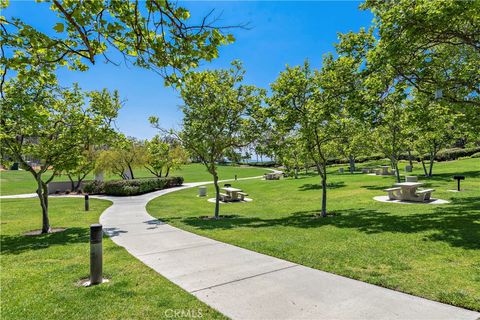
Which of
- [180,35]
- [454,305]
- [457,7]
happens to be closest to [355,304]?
[454,305]

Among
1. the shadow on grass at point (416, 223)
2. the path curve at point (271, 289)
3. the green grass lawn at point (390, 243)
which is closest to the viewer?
the path curve at point (271, 289)

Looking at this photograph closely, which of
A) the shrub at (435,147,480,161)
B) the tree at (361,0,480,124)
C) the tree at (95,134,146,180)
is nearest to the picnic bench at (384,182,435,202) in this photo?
the tree at (361,0,480,124)

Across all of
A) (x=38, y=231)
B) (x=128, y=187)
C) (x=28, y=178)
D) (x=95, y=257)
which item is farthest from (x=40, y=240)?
(x=28, y=178)

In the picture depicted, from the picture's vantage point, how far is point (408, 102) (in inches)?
472

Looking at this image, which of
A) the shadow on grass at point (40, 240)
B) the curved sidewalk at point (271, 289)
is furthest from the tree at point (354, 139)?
the shadow on grass at point (40, 240)

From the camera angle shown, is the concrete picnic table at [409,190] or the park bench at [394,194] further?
the park bench at [394,194]

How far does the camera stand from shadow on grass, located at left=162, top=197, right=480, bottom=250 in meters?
7.84

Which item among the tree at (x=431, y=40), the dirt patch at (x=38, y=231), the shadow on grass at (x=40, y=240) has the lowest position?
the dirt patch at (x=38, y=231)

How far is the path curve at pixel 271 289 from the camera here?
395cm

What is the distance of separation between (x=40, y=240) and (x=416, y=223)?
40.2 feet

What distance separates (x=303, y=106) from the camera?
1227cm

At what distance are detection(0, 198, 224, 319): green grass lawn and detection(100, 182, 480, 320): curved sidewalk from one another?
0.35 meters

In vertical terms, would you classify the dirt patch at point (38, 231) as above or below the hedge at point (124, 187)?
below

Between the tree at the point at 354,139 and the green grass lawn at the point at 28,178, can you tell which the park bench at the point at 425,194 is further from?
the green grass lawn at the point at 28,178
